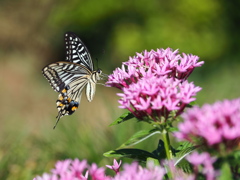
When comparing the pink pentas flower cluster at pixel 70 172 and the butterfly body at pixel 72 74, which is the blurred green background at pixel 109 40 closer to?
the butterfly body at pixel 72 74

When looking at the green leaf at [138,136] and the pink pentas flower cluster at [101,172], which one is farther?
the green leaf at [138,136]

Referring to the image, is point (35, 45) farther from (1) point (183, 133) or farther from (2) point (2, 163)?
(1) point (183, 133)

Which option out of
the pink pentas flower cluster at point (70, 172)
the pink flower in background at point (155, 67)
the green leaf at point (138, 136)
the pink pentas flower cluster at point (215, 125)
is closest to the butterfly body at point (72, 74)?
the pink flower in background at point (155, 67)

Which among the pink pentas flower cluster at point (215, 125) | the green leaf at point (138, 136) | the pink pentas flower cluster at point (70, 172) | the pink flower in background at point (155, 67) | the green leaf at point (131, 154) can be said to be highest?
the pink flower in background at point (155, 67)

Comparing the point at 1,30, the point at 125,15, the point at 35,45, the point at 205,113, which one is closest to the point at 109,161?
the point at 205,113

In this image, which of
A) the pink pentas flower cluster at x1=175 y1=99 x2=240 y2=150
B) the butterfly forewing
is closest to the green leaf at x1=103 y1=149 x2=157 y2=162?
the pink pentas flower cluster at x1=175 y1=99 x2=240 y2=150

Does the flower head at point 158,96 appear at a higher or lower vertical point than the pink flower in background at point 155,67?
lower

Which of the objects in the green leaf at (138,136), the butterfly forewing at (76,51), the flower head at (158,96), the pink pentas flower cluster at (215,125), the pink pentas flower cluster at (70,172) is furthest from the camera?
the butterfly forewing at (76,51)

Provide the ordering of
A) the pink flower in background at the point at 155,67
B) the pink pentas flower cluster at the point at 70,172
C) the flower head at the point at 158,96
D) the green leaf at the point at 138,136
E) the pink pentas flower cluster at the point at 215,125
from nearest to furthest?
1. the pink pentas flower cluster at the point at 215,125
2. the pink pentas flower cluster at the point at 70,172
3. the flower head at the point at 158,96
4. the green leaf at the point at 138,136
5. the pink flower in background at the point at 155,67
